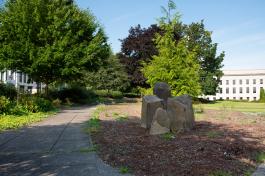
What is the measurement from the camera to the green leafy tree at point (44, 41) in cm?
3023

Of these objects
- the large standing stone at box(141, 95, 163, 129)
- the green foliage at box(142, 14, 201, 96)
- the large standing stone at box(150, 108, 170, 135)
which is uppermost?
the green foliage at box(142, 14, 201, 96)

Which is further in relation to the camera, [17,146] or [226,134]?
[226,134]

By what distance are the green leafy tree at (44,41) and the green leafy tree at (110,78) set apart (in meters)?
24.3

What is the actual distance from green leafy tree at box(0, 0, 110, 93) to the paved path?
17.8 meters

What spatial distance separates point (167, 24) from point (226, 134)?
1351 cm

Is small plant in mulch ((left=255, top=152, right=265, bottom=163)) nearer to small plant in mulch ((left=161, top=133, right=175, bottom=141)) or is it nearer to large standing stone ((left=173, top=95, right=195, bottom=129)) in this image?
small plant in mulch ((left=161, top=133, right=175, bottom=141))

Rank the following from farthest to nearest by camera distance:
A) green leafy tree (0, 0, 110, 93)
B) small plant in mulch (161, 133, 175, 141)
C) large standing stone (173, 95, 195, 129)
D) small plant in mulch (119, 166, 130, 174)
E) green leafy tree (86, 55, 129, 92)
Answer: green leafy tree (86, 55, 129, 92) → green leafy tree (0, 0, 110, 93) → large standing stone (173, 95, 195, 129) → small plant in mulch (161, 133, 175, 141) → small plant in mulch (119, 166, 130, 174)

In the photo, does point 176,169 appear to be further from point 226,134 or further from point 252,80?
point 252,80

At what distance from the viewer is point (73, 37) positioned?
1282 inches

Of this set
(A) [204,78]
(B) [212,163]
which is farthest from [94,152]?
(A) [204,78]

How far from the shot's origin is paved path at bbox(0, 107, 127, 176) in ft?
24.9

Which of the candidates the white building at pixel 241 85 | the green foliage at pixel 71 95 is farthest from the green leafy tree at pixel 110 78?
the white building at pixel 241 85

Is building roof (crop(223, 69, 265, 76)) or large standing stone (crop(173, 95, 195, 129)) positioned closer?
large standing stone (crop(173, 95, 195, 129))

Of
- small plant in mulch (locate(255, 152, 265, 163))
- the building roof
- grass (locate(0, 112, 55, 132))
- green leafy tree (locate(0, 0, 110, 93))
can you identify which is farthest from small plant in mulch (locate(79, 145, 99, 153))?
the building roof
